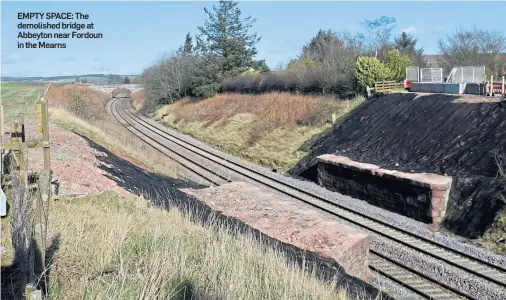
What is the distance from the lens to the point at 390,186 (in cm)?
2056

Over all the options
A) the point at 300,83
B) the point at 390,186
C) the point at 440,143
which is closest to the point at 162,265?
the point at 390,186

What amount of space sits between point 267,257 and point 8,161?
7365 millimetres

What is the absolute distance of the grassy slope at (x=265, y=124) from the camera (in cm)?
3325

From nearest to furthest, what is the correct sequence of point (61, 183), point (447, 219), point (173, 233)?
point (173, 233) → point (61, 183) → point (447, 219)

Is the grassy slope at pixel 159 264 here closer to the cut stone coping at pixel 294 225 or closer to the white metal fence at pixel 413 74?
the cut stone coping at pixel 294 225

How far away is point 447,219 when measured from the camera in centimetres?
1777

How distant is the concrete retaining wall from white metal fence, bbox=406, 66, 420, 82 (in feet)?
42.9

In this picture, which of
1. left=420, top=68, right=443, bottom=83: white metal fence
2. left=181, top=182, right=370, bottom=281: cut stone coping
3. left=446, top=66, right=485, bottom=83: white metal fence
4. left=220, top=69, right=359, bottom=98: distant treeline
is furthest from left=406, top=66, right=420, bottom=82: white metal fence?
left=181, top=182, right=370, bottom=281: cut stone coping

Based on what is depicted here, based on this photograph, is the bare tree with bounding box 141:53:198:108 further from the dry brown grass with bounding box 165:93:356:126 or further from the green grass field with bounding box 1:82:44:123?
the green grass field with bounding box 1:82:44:123

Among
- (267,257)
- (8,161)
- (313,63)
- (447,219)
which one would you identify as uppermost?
(313,63)

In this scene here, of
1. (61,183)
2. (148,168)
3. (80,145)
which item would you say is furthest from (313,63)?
(61,183)

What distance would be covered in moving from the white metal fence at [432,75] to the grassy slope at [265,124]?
4293 millimetres

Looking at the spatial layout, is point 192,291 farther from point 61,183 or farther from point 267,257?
point 61,183

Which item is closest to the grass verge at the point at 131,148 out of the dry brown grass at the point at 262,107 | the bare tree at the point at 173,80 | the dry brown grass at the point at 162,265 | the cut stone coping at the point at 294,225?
the cut stone coping at the point at 294,225
